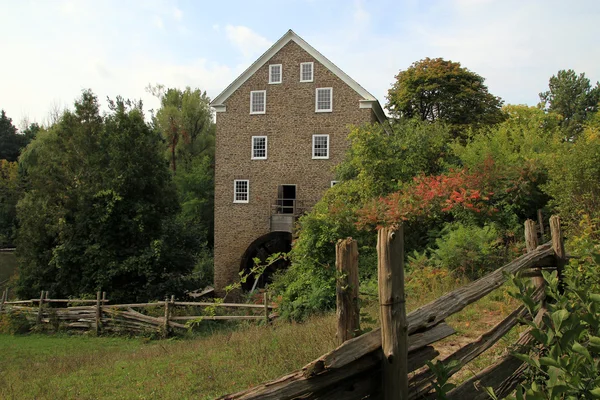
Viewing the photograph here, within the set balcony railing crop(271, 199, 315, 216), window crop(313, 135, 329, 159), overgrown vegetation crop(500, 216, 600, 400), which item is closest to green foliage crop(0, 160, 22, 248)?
balcony railing crop(271, 199, 315, 216)

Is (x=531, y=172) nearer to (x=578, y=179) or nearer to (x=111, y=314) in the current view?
(x=578, y=179)

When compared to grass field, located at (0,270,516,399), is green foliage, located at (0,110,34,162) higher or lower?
higher

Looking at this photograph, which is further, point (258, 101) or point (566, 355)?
point (258, 101)

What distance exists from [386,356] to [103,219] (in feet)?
74.9

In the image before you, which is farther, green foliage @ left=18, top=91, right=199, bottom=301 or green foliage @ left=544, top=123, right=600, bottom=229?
green foliage @ left=18, top=91, right=199, bottom=301

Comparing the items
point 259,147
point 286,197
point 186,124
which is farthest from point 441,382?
point 186,124

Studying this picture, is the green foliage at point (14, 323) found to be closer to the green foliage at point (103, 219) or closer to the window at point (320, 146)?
the green foliage at point (103, 219)

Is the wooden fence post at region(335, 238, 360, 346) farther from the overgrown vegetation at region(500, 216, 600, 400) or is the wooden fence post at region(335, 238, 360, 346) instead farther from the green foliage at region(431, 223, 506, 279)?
the green foliage at region(431, 223, 506, 279)

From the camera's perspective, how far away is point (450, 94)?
1247 inches

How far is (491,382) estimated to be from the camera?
12.3ft

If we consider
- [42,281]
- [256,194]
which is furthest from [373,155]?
[42,281]

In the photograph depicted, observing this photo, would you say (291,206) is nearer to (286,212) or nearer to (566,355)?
(286,212)

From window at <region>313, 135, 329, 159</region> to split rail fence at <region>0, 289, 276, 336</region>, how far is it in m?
11.6

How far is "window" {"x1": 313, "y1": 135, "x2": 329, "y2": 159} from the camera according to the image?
89.6 feet
